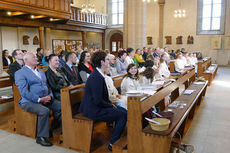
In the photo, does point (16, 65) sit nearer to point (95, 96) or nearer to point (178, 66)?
point (95, 96)

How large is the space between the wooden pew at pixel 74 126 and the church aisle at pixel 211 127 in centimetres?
172

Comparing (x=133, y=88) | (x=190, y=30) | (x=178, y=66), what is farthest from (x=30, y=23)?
(x=190, y=30)

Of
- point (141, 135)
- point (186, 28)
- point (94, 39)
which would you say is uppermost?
point (186, 28)

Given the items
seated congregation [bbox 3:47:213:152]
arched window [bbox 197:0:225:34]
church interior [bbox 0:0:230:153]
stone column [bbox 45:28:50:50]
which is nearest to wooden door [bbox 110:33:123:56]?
church interior [bbox 0:0:230:153]

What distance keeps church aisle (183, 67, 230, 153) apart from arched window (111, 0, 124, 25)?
15.5 metres

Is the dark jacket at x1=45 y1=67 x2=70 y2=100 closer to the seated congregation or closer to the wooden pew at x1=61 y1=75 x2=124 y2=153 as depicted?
the seated congregation

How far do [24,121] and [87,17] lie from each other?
46.6 feet

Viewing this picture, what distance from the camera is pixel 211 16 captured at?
58.3ft

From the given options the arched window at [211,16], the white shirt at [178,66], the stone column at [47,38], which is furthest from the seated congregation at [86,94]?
the arched window at [211,16]

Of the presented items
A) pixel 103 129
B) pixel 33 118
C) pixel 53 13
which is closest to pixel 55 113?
pixel 33 118

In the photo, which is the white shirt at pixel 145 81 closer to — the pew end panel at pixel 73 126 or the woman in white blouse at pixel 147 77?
the woman in white blouse at pixel 147 77

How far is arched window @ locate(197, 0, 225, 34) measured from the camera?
1736cm

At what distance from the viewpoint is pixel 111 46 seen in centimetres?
2178

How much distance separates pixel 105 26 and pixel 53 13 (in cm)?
949
